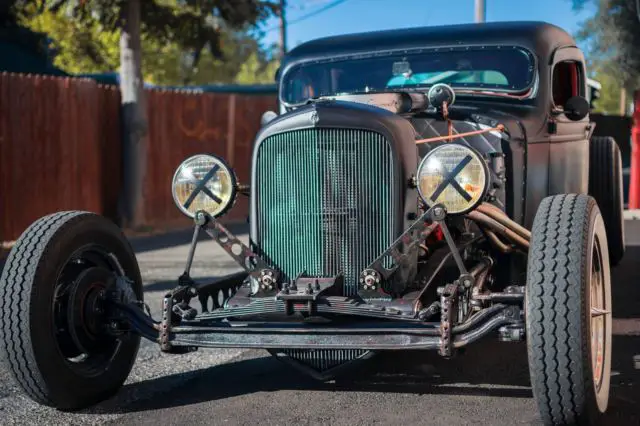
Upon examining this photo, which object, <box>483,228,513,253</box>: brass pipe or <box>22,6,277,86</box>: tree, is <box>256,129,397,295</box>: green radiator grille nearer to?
<box>483,228,513,253</box>: brass pipe

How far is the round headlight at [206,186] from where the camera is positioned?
4.58 metres

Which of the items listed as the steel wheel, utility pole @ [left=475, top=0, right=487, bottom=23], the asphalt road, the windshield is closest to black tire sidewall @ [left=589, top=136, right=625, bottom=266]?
the asphalt road

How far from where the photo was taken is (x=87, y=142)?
39.2ft

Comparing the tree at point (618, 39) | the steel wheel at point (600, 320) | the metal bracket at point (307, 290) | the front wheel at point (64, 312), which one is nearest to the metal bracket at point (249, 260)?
the metal bracket at point (307, 290)

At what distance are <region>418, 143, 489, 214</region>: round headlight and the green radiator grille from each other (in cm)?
21

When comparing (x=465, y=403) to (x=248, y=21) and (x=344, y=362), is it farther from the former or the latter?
(x=248, y=21)

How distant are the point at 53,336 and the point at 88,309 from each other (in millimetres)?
262

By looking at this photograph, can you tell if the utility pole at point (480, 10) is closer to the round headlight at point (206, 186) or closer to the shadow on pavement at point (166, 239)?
the shadow on pavement at point (166, 239)

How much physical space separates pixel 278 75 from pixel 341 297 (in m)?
2.85

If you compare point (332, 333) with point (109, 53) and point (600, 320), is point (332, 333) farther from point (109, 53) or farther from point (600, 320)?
point (109, 53)

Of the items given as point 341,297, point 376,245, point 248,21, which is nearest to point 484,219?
point 376,245

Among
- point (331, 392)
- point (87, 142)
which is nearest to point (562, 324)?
point (331, 392)

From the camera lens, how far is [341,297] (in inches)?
165

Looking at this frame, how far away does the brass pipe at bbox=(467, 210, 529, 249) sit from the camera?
178 inches
